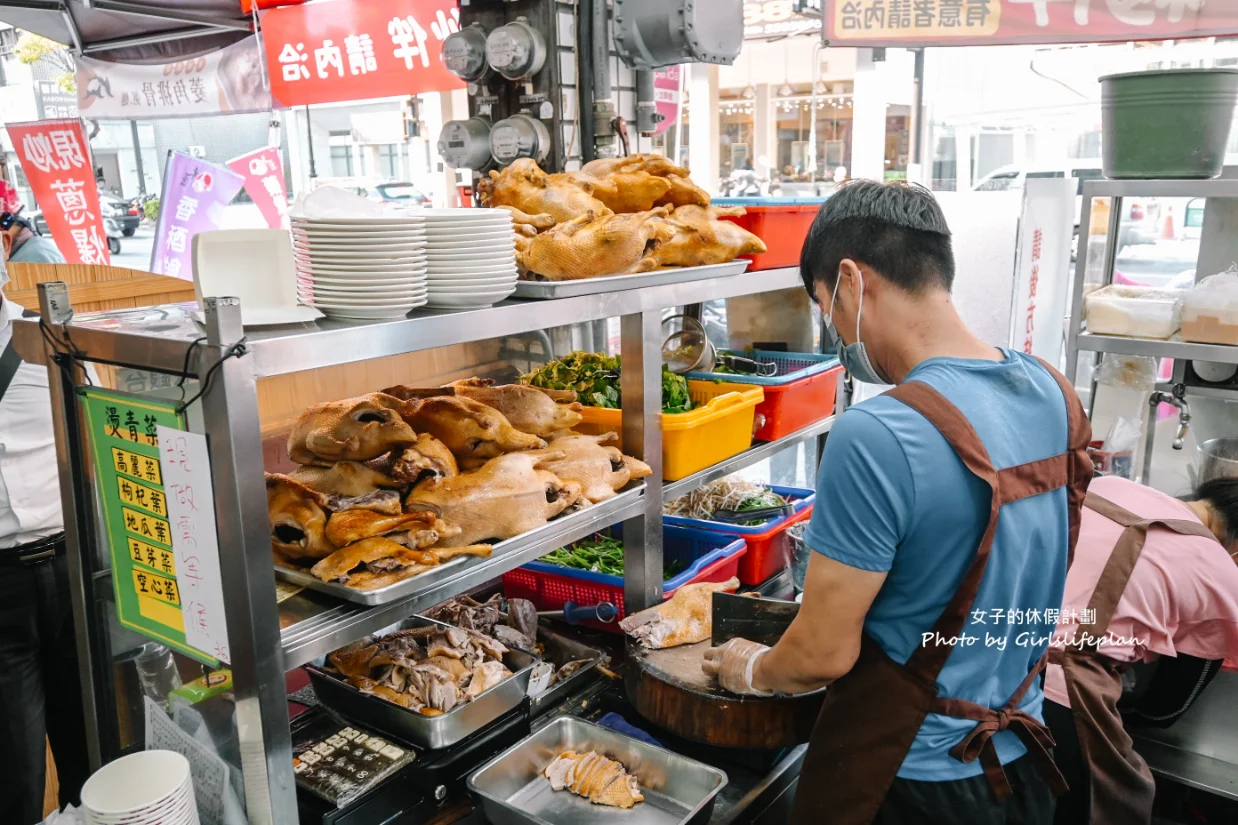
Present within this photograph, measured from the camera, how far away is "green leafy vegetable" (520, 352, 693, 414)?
8.49 ft

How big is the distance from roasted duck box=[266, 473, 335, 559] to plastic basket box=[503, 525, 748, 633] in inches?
40.2

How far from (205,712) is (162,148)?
716 cm

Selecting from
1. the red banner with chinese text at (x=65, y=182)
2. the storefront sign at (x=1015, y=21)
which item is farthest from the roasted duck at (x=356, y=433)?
the red banner with chinese text at (x=65, y=182)

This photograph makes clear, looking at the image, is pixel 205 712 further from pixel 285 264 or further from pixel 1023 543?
pixel 1023 543

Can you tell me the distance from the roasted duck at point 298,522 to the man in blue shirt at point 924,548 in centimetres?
95

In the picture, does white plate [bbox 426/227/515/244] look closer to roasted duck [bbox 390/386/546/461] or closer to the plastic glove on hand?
roasted duck [bbox 390/386/546/461]

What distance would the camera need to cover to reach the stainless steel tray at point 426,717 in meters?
1.88

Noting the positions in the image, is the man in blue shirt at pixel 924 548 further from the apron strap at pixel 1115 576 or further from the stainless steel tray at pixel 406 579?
the apron strap at pixel 1115 576

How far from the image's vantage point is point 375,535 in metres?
1.70

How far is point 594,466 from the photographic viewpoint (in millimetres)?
2133

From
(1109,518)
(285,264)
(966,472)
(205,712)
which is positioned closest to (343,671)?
(205,712)

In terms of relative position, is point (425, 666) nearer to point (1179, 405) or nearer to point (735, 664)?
point (735, 664)

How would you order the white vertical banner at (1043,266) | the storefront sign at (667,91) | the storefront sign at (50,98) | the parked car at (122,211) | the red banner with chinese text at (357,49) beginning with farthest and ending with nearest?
the parked car at (122,211) → the storefront sign at (50,98) → the red banner with chinese text at (357,49) → the storefront sign at (667,91) → the white vertical banner at (1043,266)

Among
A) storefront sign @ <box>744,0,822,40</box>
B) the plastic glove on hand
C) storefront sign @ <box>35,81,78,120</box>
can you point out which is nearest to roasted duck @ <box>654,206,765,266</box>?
the plastic glove on hand
